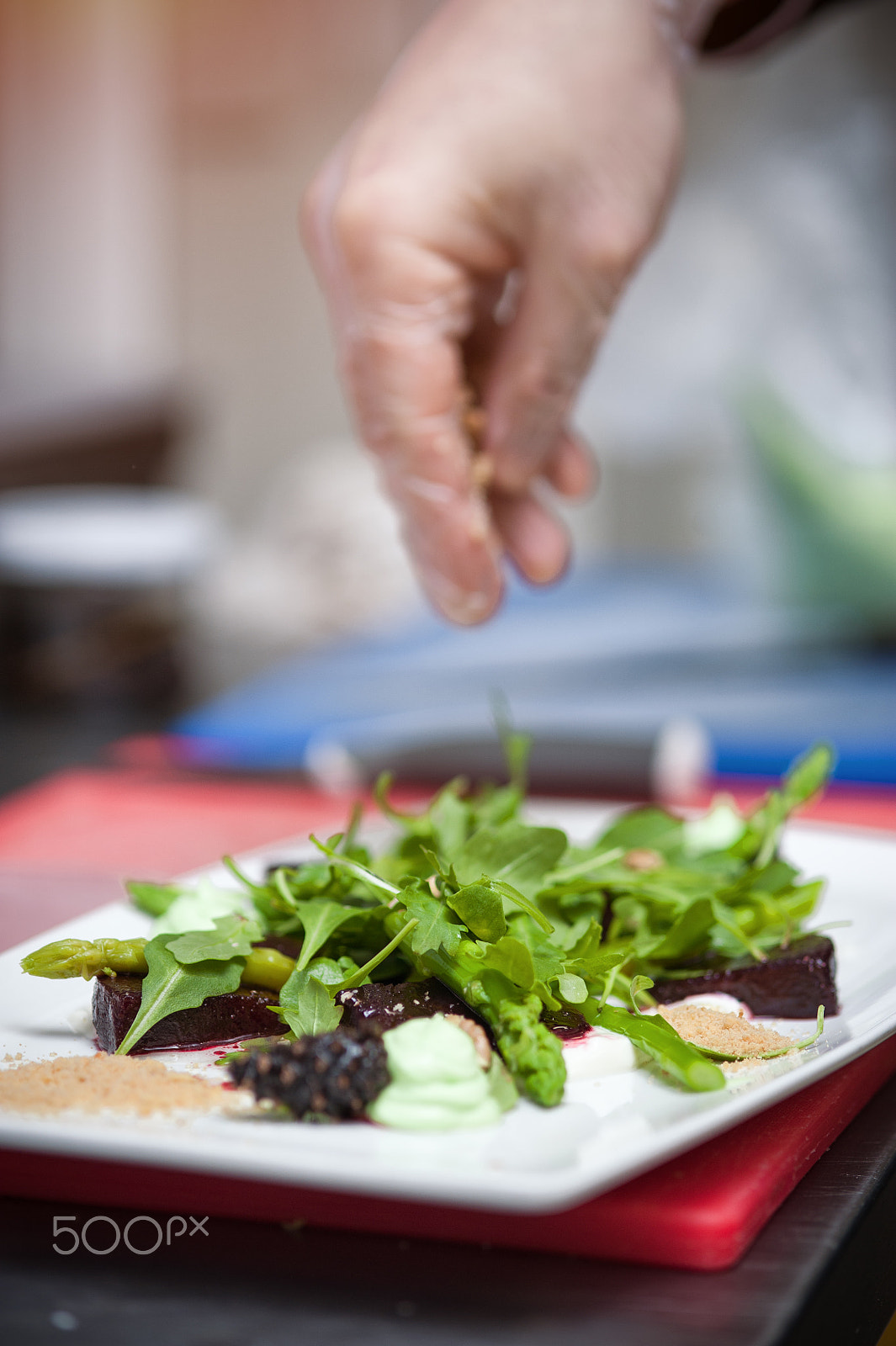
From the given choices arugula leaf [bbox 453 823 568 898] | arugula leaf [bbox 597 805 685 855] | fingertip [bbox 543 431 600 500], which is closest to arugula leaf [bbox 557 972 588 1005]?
arugula leaf [bbox 453 823 568 898]

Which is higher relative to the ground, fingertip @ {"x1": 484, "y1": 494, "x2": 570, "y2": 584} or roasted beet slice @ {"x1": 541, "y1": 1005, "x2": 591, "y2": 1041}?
roasted beet slice @ {"x1": 541, "y1": 1005, "x2": 591, "y2": 1041}

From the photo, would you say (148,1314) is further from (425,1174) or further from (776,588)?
(776,588)

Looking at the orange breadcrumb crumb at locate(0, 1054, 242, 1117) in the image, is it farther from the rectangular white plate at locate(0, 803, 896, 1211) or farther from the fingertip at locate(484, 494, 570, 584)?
the fingertip at locate(484, 494, 570, 584)

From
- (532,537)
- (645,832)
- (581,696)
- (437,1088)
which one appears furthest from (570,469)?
(437,1088)

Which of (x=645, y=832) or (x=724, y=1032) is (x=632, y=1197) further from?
(x=645, y=832)

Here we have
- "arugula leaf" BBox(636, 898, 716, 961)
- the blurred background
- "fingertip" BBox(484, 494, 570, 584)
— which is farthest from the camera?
the blurred background

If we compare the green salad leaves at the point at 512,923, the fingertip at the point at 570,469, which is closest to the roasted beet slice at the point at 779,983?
the green salad leaves at the point at 512,923
